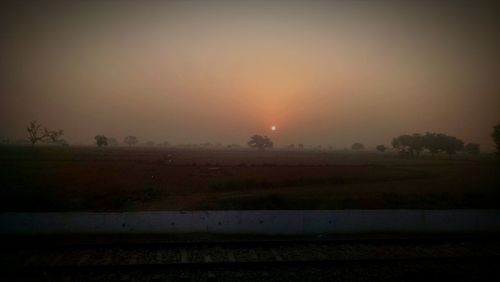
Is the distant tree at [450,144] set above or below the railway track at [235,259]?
above

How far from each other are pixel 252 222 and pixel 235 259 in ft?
11.9

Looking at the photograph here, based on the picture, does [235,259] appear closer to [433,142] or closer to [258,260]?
[258,260]

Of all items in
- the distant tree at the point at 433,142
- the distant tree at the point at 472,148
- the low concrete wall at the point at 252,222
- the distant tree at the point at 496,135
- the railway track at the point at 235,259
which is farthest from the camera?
the distant tree at the point at 472,148

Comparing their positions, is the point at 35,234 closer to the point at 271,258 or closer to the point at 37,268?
the point at 37,268

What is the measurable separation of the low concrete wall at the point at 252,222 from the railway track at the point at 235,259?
185 centimetres

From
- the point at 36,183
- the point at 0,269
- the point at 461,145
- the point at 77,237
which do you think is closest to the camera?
the point at 0,269

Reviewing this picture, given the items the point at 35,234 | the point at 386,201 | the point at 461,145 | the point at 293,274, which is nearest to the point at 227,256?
Result: the point at 293,274

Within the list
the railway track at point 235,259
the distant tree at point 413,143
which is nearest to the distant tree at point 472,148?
the distant tree at point 413,143

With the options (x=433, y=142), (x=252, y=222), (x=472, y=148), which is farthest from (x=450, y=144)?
(x=252, y=222)

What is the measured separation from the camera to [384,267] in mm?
11234

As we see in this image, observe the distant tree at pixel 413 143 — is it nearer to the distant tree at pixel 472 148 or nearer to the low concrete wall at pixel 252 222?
the distant tree at pixel 472 148

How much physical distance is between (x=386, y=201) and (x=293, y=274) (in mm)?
17730

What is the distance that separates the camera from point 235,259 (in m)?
11.6

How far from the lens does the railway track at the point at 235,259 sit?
10148 millimetres
